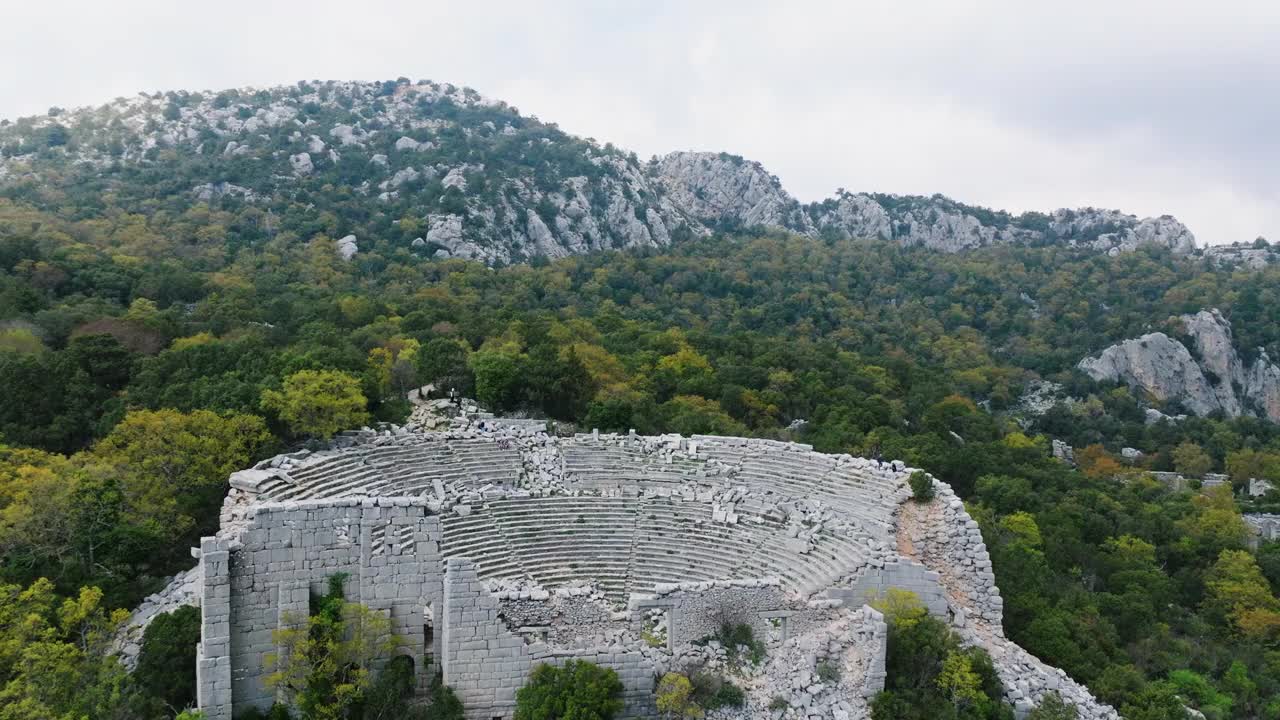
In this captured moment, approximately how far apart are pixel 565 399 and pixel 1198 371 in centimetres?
5771

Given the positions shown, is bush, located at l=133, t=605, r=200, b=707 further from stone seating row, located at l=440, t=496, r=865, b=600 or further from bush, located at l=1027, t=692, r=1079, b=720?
bush, located at l=1027, t=692, r=1079, b=720

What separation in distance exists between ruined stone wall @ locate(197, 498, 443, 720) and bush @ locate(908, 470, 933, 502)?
11.7m

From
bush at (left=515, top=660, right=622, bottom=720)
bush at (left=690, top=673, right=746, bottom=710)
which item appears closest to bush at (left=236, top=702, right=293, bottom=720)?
bush at (left=515, top=660, right=622, bottom=720)

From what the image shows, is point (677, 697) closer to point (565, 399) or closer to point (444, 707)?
point (444, 707)

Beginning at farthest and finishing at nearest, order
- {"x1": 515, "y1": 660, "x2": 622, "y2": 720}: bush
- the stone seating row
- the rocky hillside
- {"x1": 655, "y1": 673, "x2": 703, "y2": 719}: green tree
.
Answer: the rocky hillside, the stone seating row, {"x1": 655, "y1": 673, "x2": 703, "y2": 719}: green tree, {"x1": 515, "y1": 660, "x2": 622, "y2": 720}: bush

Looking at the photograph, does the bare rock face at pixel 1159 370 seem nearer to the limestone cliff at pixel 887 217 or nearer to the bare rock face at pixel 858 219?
the limestone cliff at pixel 887 217

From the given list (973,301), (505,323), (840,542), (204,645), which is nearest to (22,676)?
(204,645)

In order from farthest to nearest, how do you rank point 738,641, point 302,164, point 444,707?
point 302,164 < point 738,641 < point 444,707

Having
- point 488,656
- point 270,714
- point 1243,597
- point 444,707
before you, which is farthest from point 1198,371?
point 270,714

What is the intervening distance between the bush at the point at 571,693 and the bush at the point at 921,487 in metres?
9.35

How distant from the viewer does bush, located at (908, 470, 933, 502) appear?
20.5 meters

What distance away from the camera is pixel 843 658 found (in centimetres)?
1569

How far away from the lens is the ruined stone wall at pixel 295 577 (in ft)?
47.8

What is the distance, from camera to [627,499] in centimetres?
2175
